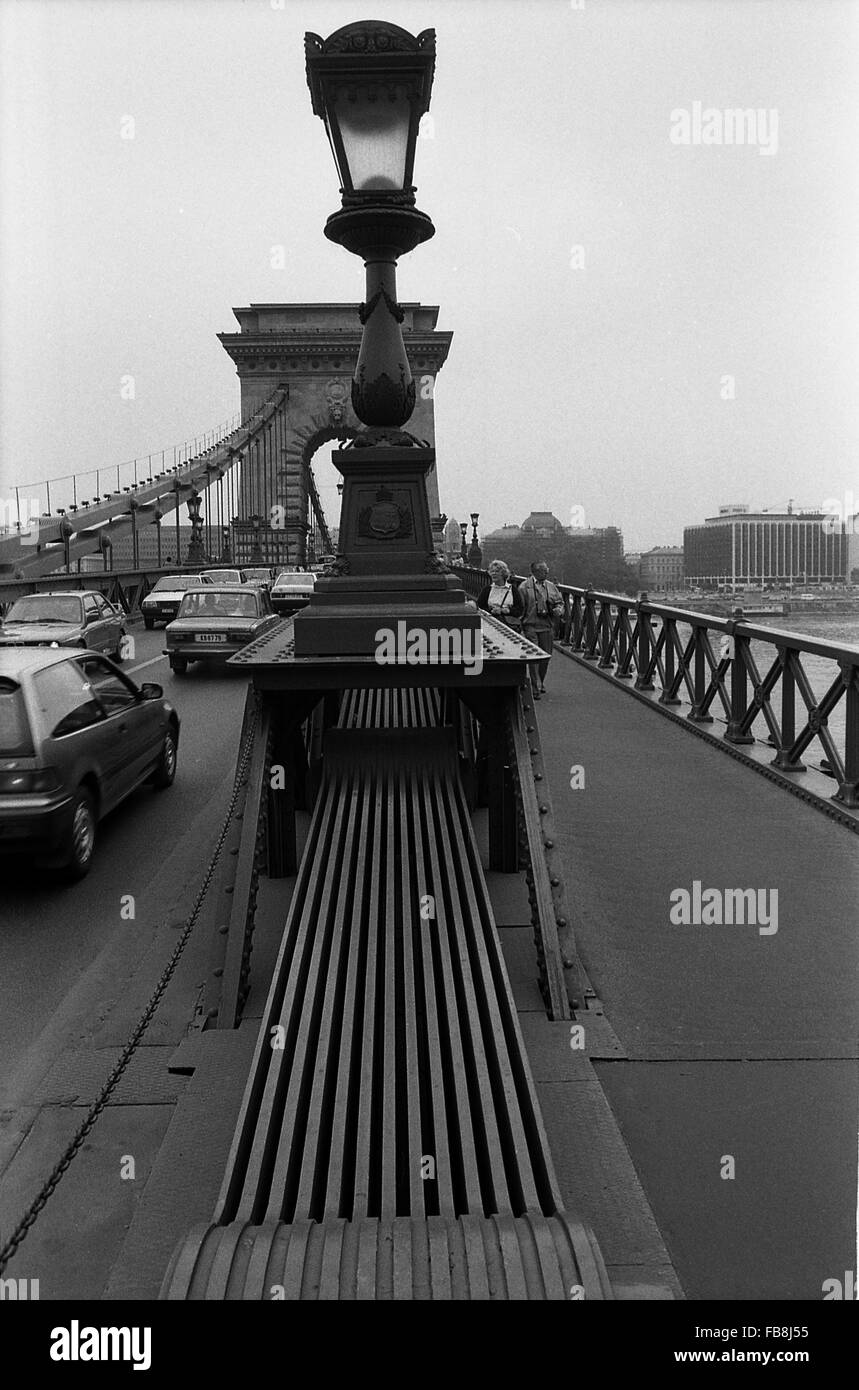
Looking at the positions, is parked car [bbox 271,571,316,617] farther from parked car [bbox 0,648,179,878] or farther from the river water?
parked car [bbox 0,648,179,878]

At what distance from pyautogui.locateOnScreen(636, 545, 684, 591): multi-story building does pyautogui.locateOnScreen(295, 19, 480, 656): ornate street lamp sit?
1159 centimetres

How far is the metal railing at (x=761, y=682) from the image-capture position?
25.8 ft

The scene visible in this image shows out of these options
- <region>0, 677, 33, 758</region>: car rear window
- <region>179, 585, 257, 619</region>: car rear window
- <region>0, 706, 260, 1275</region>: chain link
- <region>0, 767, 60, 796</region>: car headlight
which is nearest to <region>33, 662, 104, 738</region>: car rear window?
<region>0, 677, 33, 758</region>: car rear window

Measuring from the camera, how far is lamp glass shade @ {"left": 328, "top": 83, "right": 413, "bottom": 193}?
214 inches

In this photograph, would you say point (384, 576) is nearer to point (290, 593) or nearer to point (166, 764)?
point (166, 764)

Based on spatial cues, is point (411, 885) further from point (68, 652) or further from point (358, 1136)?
point (68, 652)

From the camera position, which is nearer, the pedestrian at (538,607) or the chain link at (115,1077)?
the chain link at (115,1077)

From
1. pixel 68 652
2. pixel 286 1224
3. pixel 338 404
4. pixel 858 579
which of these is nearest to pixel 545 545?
pixel 858 579

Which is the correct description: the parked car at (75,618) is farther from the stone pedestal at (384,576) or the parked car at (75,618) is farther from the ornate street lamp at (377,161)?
the stone pedestal at (384,576)

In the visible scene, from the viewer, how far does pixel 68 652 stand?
7945 mm

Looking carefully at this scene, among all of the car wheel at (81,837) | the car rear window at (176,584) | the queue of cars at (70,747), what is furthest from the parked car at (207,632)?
the car rear window at (176,584)

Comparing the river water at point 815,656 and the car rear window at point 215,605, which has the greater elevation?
the car rear window at point 215,605

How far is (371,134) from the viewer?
552 cm
